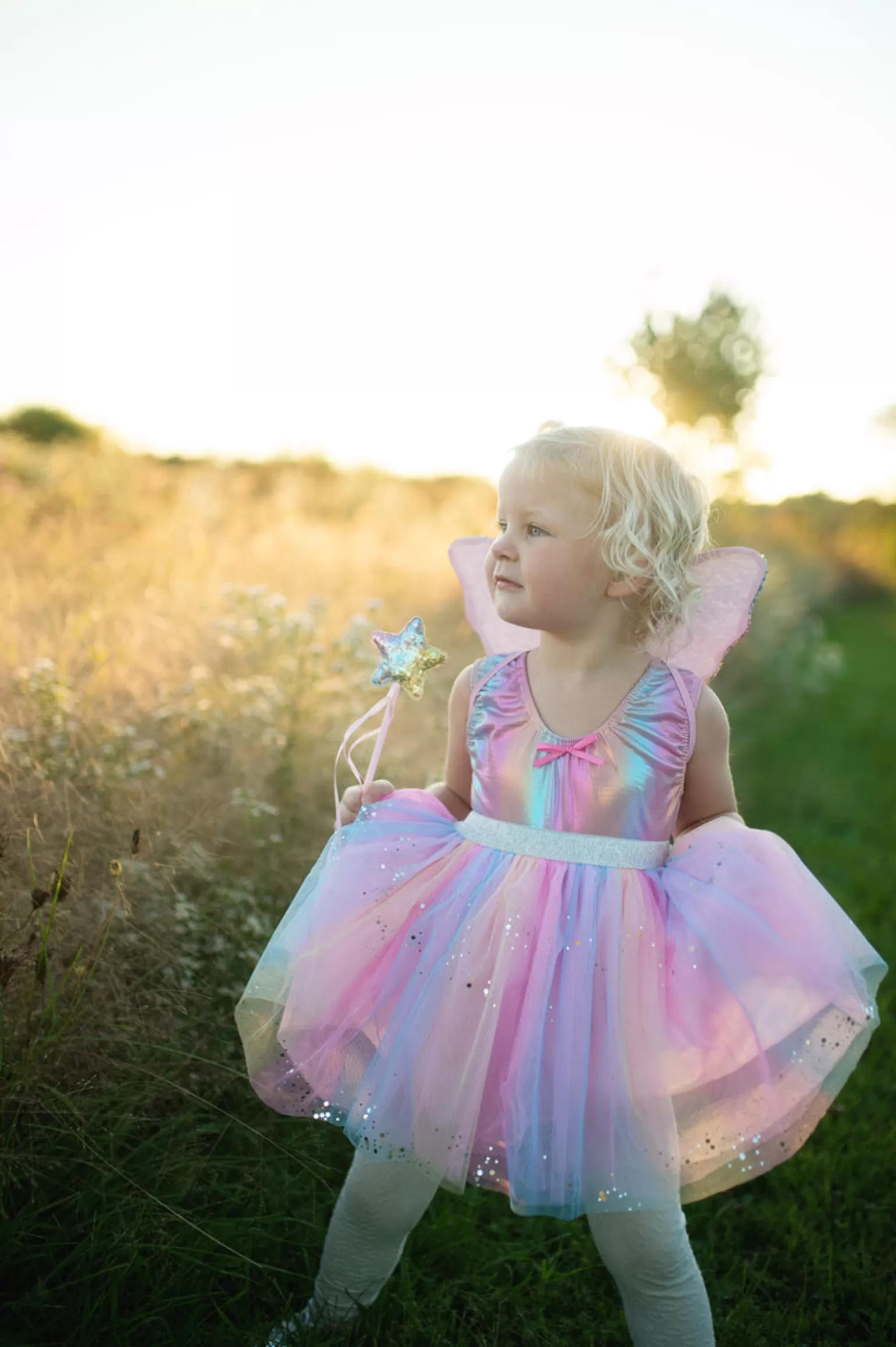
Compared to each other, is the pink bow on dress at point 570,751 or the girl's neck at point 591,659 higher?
the girl's neck at point 591,659

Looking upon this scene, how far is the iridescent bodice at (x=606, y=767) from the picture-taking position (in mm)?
1803

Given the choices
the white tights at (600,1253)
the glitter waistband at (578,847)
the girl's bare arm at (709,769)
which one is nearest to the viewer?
the white tights at (600,1253)

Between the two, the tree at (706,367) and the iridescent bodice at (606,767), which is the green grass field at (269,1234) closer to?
the iridescent bodice at (606,767)

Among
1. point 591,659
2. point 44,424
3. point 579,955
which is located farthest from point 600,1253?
point 44,424

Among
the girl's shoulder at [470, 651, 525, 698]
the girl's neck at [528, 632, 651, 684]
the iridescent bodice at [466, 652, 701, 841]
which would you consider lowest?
the iridescent bodice at [466, 652, 701, 841]

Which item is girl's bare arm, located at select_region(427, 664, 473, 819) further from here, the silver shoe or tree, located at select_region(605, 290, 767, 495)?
tree, located at select_region(605, 290, 767, 495)

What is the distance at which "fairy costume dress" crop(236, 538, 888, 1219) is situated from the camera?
1547 mm

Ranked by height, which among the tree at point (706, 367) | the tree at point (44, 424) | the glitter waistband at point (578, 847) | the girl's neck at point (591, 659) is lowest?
the glitter waistband at point (578, 847)

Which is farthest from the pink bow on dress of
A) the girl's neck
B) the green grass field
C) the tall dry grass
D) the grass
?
the green grass field

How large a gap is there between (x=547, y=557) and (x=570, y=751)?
0.36 meters

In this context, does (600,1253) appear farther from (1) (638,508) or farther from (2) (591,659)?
(1) (638,508)

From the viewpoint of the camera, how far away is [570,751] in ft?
5.98

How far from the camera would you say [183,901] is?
7.41ft

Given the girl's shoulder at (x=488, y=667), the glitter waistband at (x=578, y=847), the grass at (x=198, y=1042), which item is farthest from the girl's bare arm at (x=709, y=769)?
the grass at (x=198, y=1042)
